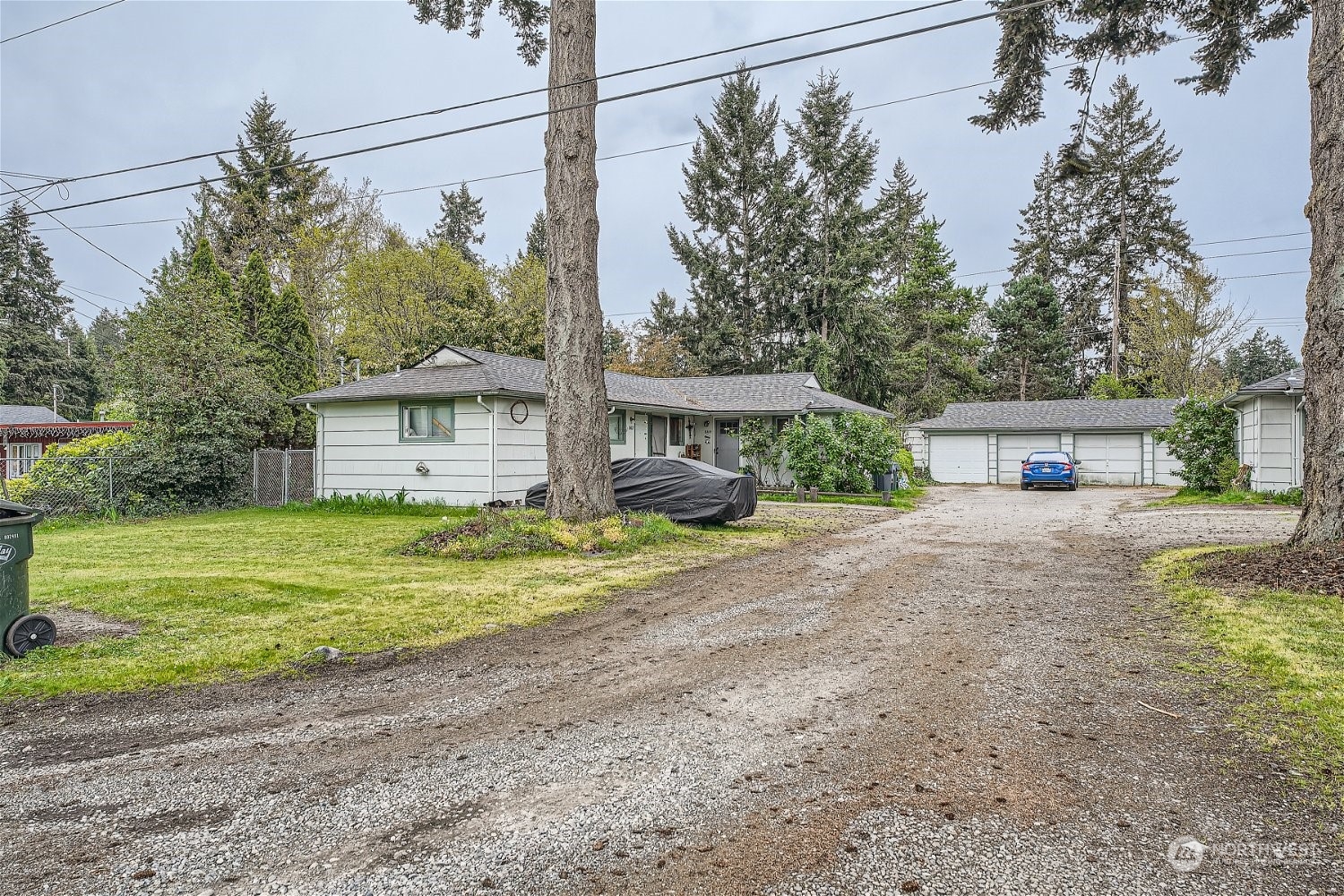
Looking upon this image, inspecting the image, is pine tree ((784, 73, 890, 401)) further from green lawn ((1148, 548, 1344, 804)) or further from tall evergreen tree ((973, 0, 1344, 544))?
green lawn ((1148, 548, 1344, 804))

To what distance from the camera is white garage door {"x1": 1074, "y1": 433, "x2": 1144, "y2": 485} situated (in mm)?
26734

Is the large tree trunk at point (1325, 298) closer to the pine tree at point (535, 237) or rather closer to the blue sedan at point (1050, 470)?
the blue sedan at point (1050, 470)

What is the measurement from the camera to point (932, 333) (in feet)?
125

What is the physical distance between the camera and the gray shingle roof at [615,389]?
14656mm

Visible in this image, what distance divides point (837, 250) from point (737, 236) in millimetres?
5024

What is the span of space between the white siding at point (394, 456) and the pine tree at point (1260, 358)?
4978 centimetres

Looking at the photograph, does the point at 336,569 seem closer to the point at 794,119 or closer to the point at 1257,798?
the point at 1257,798

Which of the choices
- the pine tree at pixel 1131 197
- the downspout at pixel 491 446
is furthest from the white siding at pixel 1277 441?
the pine tree at pixel 1131 197

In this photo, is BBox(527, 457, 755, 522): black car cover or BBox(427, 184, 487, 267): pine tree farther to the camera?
BBox(427, 184, 487, 267): pine tree

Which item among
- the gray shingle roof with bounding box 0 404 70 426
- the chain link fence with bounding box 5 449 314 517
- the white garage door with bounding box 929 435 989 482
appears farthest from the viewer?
the gray shingle roof with bounding box 0 404 70 426

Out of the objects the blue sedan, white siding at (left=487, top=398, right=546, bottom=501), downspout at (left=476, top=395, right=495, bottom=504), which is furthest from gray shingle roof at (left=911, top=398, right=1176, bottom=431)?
downspout at (left=476, top=395, right=495, bottom=504)

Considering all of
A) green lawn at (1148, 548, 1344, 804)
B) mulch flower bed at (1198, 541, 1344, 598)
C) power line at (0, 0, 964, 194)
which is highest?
power line at (0, 0, 964, 194)

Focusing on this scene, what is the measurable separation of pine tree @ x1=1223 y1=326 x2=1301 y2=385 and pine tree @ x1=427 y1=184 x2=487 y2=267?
163 feet

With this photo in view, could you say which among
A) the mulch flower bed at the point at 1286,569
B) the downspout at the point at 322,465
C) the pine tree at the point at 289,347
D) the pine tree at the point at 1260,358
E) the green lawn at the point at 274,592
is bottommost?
the green lawn at the point at 274,592
